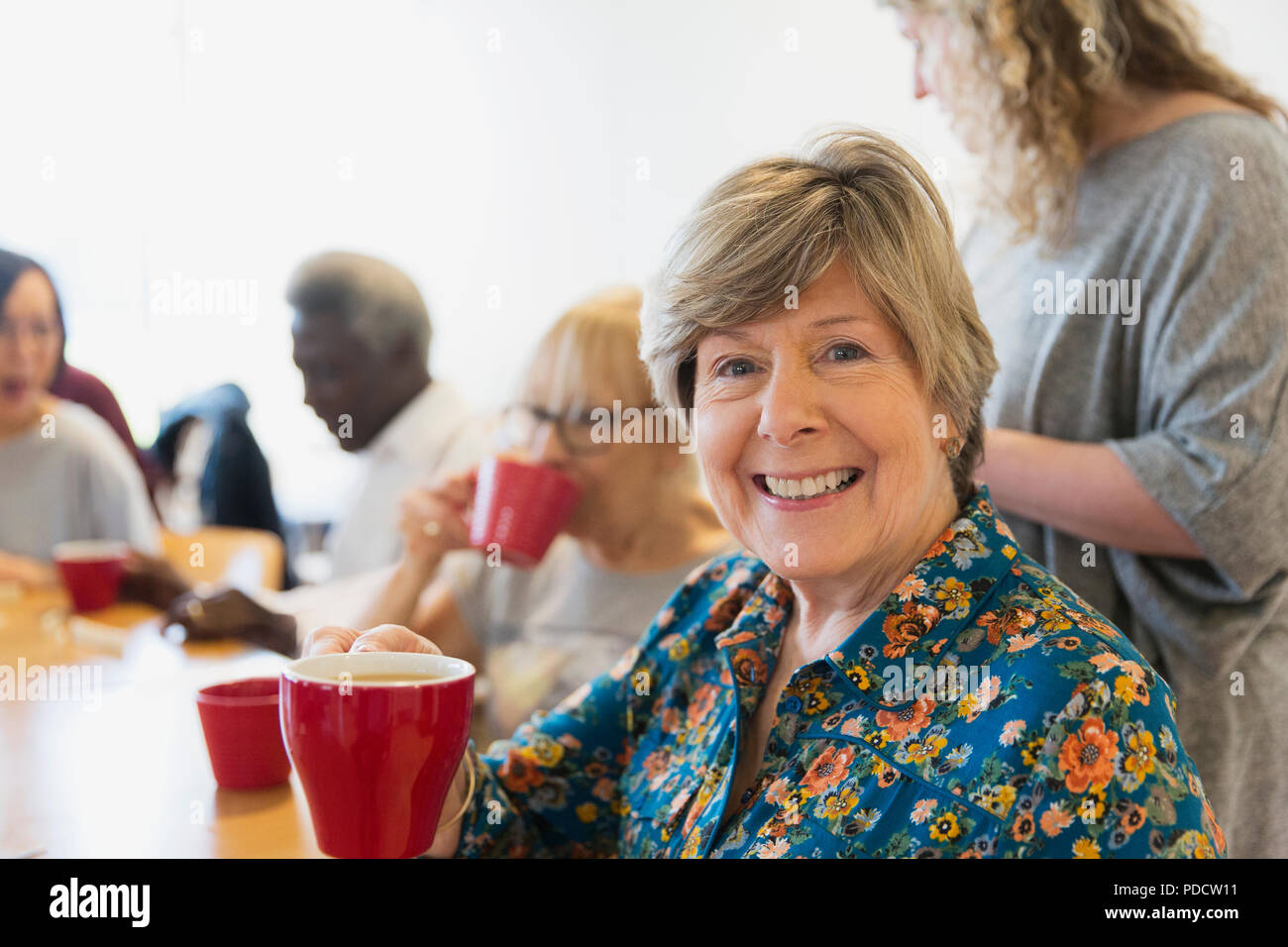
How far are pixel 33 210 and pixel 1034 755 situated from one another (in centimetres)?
385

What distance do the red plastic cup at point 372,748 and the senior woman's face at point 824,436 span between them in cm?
30

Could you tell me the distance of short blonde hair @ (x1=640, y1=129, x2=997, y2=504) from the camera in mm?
835

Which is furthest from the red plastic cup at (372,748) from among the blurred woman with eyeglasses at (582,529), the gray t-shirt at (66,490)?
the gray t-shirt at (66,490)

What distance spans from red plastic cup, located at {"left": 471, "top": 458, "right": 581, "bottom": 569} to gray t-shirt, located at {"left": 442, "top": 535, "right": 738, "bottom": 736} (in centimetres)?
19

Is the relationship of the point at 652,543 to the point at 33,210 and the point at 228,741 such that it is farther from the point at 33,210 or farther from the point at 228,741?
the point at 33,210

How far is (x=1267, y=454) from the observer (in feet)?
3.60

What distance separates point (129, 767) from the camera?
109 cm

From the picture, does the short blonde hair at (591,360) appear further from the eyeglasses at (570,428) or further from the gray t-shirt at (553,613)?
the gray t-shirt at (553,613)

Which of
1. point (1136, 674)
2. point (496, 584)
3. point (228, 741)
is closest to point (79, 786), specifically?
point (228, 741)

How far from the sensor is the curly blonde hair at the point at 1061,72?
120 cm

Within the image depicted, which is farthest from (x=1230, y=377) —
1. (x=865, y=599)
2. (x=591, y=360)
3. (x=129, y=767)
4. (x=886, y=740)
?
(x=129, y=767)

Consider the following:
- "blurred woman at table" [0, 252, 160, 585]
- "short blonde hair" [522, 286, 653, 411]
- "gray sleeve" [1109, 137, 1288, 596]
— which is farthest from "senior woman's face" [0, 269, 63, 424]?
"gray sleeve" [1109, 137, 1288, 596]

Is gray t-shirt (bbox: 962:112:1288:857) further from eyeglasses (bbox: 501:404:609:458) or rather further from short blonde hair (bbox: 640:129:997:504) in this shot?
eyeglasses (bbox: 501:404:609:458)
